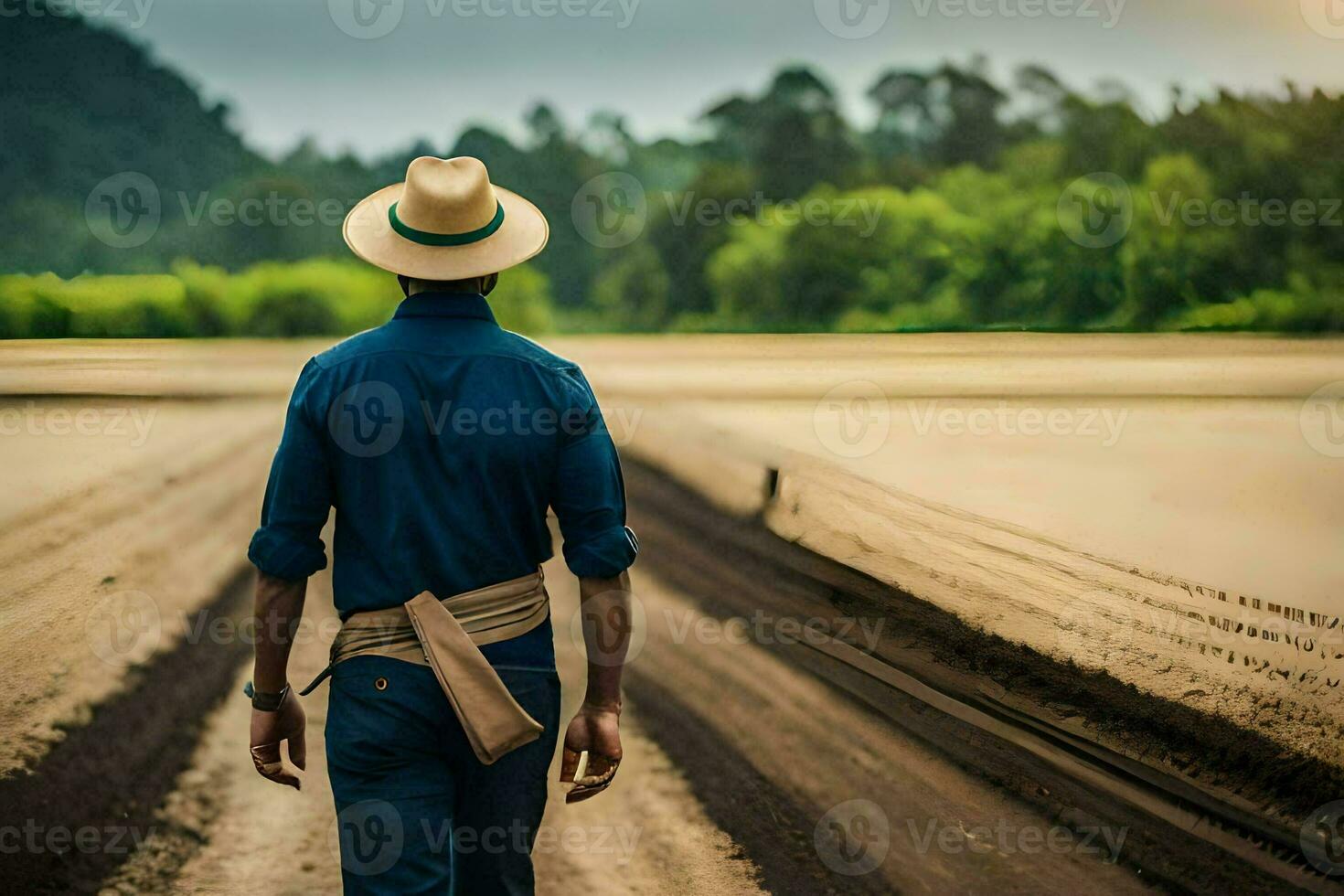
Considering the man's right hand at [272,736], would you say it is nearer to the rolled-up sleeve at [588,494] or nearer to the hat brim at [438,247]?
the rolled-up sleeve at [588,494]

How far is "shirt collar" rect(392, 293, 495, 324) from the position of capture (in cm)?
227

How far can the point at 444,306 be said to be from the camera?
90.4 inches

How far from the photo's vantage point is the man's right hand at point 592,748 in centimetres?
241

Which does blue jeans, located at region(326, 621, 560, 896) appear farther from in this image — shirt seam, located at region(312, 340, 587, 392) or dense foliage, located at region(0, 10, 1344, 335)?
dense foliage, located at region(0, 10, 1344, 335)

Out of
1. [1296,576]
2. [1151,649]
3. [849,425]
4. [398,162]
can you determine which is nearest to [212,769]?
[1151,649]

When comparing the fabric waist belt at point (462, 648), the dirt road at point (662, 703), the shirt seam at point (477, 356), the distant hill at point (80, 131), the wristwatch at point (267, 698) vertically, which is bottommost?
the dirt road at point (662, 703)

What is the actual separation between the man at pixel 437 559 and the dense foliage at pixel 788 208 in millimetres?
15255

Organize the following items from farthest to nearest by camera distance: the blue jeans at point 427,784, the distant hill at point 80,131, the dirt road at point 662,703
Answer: the distant hill at point 80,131, the dirt road at point 662,703, the blue jeans at point 427,784

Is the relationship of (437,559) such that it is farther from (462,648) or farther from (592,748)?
(592,748)

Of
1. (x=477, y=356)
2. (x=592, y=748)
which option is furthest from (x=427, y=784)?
(x=477, y=356)

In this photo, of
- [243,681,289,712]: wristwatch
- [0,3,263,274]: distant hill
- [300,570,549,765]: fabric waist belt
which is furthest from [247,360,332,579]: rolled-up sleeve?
[0,3,263,274]: distant hill

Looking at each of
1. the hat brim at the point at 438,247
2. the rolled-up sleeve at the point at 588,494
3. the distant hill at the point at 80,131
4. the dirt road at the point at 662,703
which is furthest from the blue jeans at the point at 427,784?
the distant hill at the point at 80,131

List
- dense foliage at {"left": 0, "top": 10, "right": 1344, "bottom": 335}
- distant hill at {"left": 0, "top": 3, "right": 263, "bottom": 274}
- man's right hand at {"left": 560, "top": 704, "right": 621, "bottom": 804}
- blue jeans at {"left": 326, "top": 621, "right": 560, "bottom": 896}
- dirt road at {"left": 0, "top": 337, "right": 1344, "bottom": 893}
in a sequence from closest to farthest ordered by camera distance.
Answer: blue jeans at {"left": 326, "top": 621, "right": 560, "bottom": 896} → man's right hand at {"left": 560, "top": 704, "right": 621, "bottom": 804} → dirt road at {"left": 0, "top": 337, "right": 1344, "bottom": 893} → distant hill at {"left": 0, "top": 3, "right": 263, "bottom": 274} → dense foliage at {"left": 0, "top": 10, "right": 1344, "bottom": 335}

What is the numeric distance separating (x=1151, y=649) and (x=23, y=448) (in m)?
14.6
